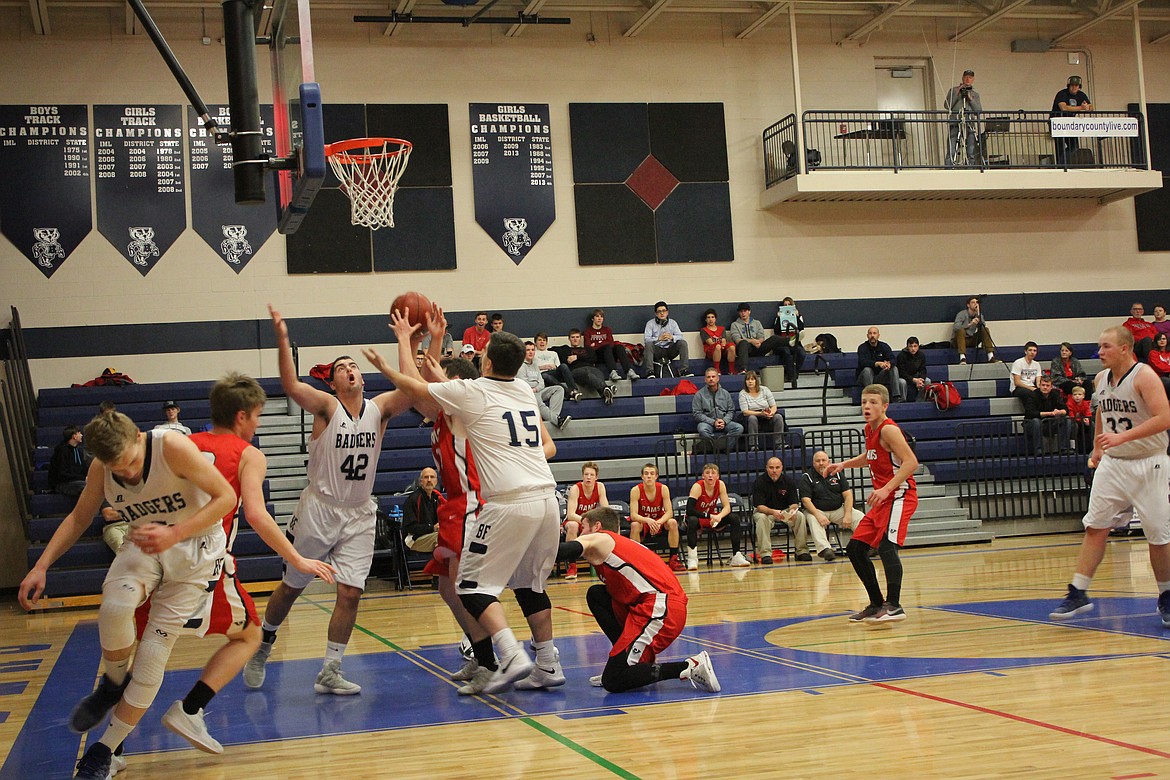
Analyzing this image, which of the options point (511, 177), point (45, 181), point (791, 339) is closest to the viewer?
point (45, 181)

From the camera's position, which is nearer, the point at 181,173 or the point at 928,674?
the point at 928,674

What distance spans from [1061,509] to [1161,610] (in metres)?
8.65

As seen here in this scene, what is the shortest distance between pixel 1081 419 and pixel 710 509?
575 cm

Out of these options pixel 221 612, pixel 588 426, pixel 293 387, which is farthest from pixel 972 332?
pixel 221 612

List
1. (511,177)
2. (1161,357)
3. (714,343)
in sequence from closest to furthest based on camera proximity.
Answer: (1161,357) → (714,343) → (511,177)

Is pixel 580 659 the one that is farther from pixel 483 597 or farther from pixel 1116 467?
pixel 1116 467

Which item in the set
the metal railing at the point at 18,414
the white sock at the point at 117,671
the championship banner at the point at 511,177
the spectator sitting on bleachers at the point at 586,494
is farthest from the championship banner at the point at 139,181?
the white sock at the point at 117,671

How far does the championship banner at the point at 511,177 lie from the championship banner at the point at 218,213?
3248mm

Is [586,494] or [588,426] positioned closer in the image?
[586,494]

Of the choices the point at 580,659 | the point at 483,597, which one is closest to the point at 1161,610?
the point at 580,659

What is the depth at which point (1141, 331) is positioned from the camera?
57.1 ft

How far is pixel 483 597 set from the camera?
17.2ft

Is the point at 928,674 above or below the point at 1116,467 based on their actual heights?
below

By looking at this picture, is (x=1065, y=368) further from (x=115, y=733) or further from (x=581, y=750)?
(x=115, y=733)
